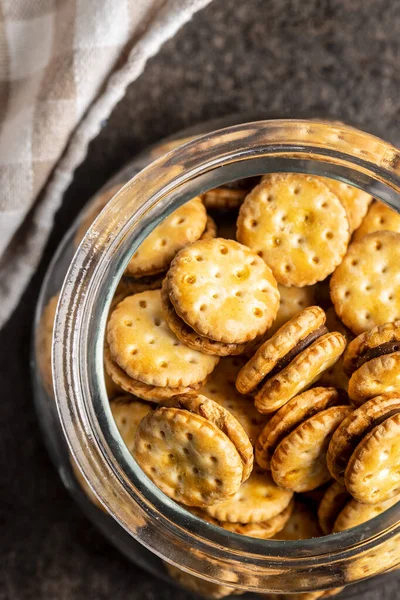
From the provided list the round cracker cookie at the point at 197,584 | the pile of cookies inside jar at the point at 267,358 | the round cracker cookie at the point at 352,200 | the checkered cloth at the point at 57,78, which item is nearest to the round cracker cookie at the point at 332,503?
the pile of cookies inside jar at the point at 267,358

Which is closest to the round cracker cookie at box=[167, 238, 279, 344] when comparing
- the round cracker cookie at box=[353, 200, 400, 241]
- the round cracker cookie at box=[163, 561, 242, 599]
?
the round cracker cookie at box=[353, 200, 400, 241]

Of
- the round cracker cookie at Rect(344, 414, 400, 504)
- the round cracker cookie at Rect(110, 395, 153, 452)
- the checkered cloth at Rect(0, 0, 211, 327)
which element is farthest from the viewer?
the checkered cloth at Rect(0, 0, 211, 327)

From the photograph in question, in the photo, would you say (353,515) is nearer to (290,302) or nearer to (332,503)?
(332,503)

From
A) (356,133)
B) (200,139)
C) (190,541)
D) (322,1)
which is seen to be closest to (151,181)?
(200,139)

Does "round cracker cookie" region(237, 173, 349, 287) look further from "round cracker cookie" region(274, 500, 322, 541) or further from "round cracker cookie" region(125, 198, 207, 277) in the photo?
"round cracker cookie" region(274, 500, 322, 541)

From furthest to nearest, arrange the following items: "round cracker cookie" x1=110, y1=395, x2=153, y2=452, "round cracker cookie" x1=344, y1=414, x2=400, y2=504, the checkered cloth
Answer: the checkered cloth
"round cracker cookie" x1=110, y1=395, x2=153, y2=452
"round cracker cookie" x1=344, y1=414, x2=400, y2=504

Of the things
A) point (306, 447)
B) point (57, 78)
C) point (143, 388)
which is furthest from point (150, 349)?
point (57, 78)
